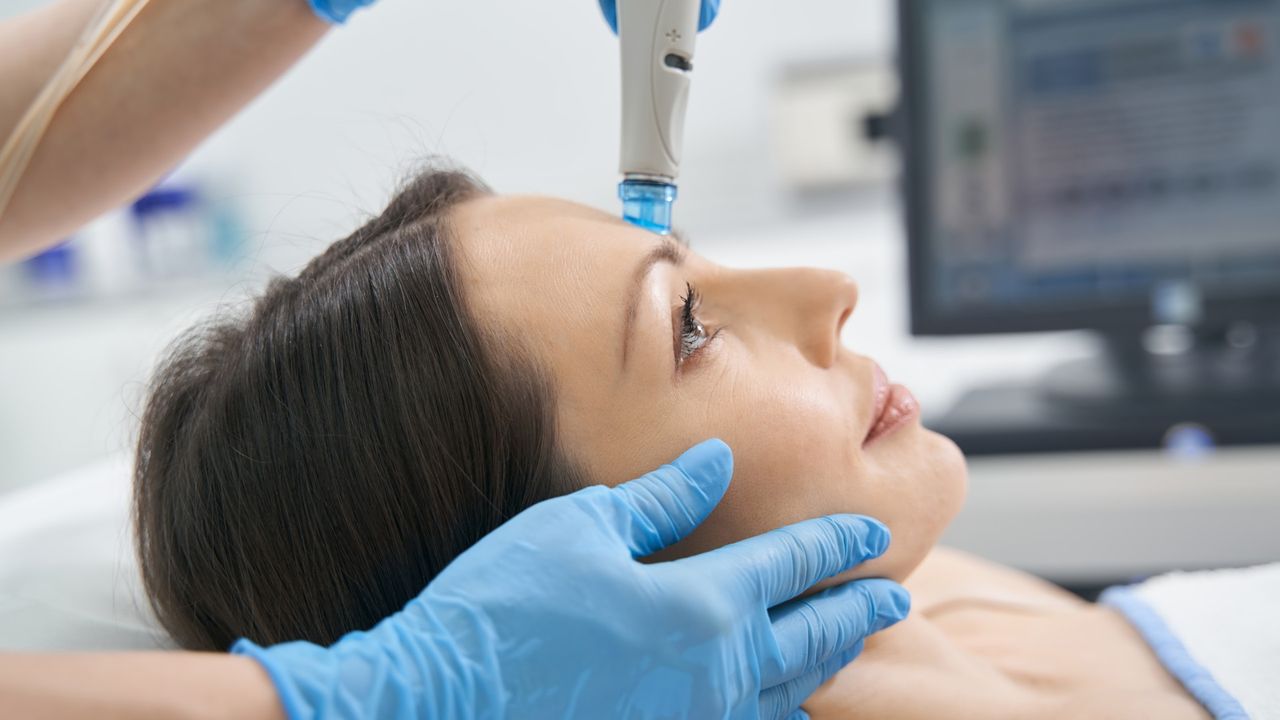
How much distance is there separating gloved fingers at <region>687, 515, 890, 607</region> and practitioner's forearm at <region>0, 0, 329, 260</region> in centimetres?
77

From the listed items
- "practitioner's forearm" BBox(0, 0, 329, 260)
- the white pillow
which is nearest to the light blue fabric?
the white pillow

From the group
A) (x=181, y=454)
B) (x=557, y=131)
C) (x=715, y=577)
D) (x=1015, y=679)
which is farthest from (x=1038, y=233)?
(x=557, y=131)

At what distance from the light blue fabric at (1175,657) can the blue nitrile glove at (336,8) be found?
42.4 inches

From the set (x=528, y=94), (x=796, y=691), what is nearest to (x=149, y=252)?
(x=528, y=94)

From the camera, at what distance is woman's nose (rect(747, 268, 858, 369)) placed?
38.3 inches

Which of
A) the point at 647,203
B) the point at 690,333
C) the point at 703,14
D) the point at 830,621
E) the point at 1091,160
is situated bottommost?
the point at 830,621

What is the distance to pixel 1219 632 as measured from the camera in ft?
3.37

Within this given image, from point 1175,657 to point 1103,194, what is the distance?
930 mm

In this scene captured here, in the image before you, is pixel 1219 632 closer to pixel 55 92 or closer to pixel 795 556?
pixel 795 556

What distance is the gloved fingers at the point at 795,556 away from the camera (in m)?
0.79

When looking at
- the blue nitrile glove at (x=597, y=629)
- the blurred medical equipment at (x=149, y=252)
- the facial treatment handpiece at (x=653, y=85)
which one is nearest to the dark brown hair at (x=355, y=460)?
the blue nitrile glove at (x=597, y=629)

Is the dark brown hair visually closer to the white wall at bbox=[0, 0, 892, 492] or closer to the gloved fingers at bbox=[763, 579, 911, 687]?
the gloved fingers at bbox=[763, 579, 911, 687]

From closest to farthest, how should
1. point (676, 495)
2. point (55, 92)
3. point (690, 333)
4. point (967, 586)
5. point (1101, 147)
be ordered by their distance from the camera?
point (676, 495) < point (690, 333) < point (55, 92) < point (967, 586) < point (1101, 147)

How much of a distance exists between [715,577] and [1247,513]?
1.10m
